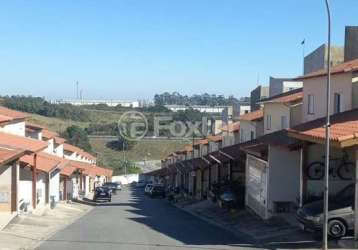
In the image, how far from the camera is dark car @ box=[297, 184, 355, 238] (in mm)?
20891

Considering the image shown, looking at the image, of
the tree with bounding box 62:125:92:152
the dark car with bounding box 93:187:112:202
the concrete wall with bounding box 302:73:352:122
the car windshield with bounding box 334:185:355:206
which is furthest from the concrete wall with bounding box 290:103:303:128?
the tree with bounding box 62:125:92:152

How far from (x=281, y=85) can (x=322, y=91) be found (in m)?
26.7

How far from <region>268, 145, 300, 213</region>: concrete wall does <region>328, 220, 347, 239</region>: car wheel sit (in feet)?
30.4

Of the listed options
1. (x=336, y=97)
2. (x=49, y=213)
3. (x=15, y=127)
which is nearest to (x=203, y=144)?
(x=15, y=127)

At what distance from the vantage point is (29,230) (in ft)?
87.9

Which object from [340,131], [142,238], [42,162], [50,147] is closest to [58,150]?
[50,147]

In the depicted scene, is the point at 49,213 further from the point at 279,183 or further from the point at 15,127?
the point at 279,183

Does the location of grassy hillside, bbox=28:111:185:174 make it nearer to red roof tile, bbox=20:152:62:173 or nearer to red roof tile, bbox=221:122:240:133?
red roof tile, bbox=221:122:240:133

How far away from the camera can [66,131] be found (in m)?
132

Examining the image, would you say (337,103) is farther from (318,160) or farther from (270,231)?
(270,231)

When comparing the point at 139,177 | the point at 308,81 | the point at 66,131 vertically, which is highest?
the point at 308,81

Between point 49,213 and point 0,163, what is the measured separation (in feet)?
45.7

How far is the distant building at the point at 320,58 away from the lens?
48219 millimetres

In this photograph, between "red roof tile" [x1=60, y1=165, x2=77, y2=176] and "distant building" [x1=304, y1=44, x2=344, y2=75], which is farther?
"red roof tile" [x1=60, y1=165, x2=77, y2=176]
